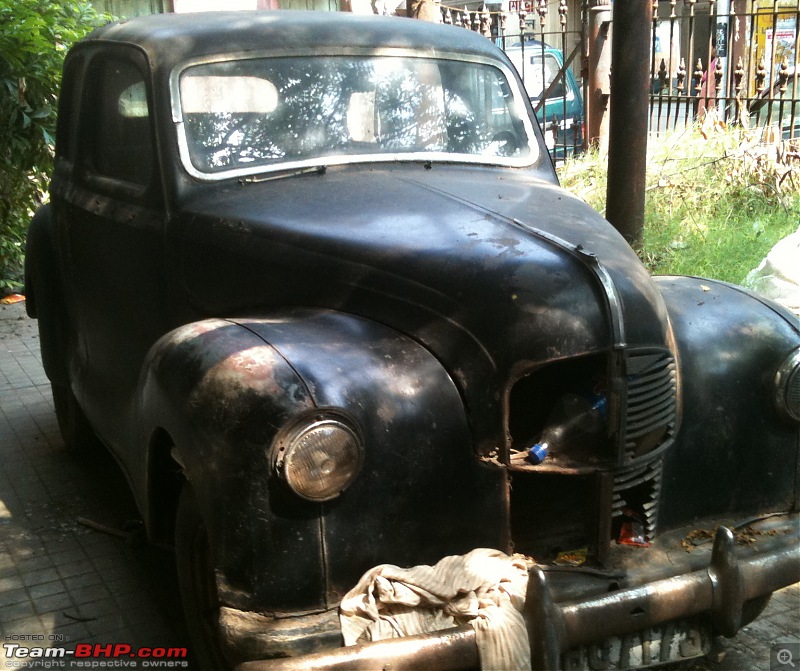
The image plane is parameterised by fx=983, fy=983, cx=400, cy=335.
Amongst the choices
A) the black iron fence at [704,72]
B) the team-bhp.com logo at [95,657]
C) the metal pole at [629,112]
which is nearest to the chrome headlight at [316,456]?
the team-bhp.com logo at [95,657]

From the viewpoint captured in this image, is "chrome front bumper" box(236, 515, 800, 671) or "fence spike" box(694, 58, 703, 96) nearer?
"chrome front bumper" box(236, 515, 800, 671)

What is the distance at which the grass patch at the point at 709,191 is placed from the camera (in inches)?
289

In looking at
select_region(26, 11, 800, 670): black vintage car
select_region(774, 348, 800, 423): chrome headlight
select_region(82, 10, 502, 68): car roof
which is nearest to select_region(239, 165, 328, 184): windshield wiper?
select_region(26, 11, 800, 670): black vintage car

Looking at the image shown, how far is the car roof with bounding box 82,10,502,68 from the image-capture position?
3.68 metres

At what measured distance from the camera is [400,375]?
2598 millimetres

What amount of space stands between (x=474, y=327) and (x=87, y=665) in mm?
1791

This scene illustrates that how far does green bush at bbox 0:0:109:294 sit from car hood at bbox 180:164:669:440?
571cm

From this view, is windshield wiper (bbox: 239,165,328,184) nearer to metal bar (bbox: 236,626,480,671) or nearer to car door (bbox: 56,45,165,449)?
car door (bbox: 56,45,165,449)

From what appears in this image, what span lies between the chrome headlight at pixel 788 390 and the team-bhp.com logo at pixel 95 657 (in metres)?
2.10

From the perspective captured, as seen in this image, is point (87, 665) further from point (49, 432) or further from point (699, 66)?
point (699, 66)

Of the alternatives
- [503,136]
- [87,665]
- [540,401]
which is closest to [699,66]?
[503,136]

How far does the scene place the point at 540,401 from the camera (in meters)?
2.77

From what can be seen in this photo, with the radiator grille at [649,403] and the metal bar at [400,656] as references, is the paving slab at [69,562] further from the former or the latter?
the radiator grille at [649,403]

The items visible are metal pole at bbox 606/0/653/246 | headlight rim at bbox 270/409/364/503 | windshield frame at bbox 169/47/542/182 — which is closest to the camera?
headlight rim at bbox 270/409/364/503
